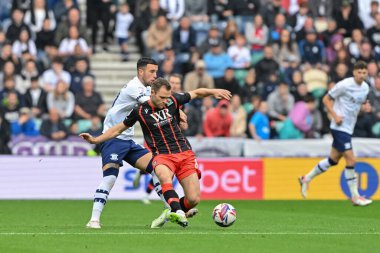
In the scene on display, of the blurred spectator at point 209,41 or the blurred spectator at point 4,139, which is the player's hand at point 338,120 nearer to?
the blurred spectator at point 4,139

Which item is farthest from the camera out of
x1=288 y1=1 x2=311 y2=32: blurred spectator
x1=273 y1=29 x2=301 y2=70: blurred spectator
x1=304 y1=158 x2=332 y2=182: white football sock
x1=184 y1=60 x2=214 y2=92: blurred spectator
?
x1=288 y1=1 x2=311 y2=32: blurred spectator

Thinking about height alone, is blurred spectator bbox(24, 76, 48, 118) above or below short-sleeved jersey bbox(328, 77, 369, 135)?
below

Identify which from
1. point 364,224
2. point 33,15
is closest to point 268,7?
point 33,15

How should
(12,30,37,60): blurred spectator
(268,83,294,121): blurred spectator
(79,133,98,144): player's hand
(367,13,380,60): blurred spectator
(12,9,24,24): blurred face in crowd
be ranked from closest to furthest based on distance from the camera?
(79,133,98,144): player's hand → (268,83,294,121): blurred spectator → (12,30,37,60): blurred spectator → (12,9,24,24): blurred face in crowd → (367,13,380,60): blurred spectator

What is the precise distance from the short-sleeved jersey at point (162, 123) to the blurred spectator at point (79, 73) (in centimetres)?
1232

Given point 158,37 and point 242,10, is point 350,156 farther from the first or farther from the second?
point 242,10

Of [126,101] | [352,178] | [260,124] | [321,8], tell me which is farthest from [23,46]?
[126,101]

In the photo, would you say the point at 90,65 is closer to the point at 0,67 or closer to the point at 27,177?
the point at 0,67

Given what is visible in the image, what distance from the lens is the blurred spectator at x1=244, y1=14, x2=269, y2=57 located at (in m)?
29.2

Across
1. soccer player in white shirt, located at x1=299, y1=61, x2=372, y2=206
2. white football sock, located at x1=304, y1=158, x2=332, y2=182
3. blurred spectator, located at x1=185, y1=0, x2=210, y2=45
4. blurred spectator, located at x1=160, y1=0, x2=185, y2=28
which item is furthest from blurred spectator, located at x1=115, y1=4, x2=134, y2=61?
soccer player in white shirt, located at x1=299, y1=61, x2=372, y2=206

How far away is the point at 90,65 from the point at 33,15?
1897 millimetres

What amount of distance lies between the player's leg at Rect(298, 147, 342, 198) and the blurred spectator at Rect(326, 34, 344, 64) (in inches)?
307

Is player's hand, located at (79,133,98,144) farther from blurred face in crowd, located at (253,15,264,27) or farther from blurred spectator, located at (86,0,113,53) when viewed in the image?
blurred face in crowd, located at (253,15,264,27)

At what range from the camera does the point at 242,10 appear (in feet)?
98.9
